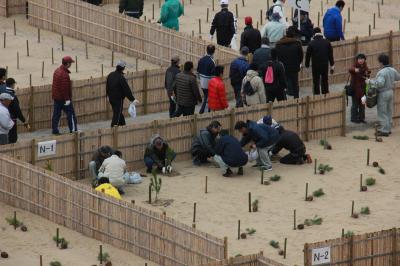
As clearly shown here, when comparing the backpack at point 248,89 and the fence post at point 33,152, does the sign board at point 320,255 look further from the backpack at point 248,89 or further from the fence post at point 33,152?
the backpack at point 248,89

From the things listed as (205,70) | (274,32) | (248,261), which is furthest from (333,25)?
(248,261)

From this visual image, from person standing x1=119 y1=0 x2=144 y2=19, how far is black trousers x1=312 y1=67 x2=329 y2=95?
773 centimetres

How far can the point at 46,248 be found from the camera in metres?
45.2

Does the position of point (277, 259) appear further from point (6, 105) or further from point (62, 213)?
point (6, 105)

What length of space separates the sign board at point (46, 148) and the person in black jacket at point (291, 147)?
5290mm

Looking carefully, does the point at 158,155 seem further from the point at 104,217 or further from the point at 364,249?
the point at 364,249

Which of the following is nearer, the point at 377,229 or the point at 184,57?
the point at 377,229

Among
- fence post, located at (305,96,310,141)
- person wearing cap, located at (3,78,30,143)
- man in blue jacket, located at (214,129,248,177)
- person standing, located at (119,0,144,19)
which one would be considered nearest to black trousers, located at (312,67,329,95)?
fence post, located at (305,96,310,141)

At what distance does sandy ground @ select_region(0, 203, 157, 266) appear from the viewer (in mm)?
44406

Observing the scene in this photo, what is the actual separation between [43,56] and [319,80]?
8546 mm

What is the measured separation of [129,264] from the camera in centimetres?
4431

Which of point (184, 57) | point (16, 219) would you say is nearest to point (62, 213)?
point (16, 219)

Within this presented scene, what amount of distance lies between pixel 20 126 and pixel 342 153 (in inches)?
295

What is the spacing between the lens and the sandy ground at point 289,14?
209 ft
